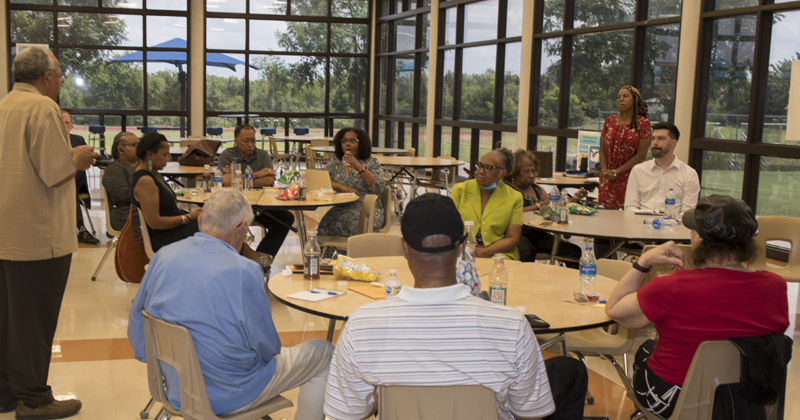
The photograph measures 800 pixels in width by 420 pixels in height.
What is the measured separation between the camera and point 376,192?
19.6 feet

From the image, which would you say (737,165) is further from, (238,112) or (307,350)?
(238,112)

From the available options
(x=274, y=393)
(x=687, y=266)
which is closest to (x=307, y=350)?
(x=274, y=393)

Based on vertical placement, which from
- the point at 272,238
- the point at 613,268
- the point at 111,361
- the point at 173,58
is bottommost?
the point at 111,361

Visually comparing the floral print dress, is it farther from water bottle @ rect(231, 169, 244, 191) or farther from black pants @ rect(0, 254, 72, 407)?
black pants @ rect(0, 254, 72, 407)

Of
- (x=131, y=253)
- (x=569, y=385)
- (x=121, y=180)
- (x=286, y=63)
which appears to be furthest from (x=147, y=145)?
(x=286, y=63)

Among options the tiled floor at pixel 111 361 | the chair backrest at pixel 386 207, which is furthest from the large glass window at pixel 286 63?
the chair backrest at pixel 386 207

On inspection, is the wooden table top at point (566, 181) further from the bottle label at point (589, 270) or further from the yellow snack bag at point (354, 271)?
the yellow snack bag at point (354, 271)

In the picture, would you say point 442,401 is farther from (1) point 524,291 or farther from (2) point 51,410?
(2) point 51,410

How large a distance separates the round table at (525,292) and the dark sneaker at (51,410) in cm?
125

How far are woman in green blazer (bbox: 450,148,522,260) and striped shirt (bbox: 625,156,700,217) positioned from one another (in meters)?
1.76

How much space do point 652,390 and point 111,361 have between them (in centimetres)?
316

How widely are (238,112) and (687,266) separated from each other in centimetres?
1468

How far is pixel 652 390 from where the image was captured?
2410 mm

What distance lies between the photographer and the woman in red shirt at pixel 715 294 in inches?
86.7
